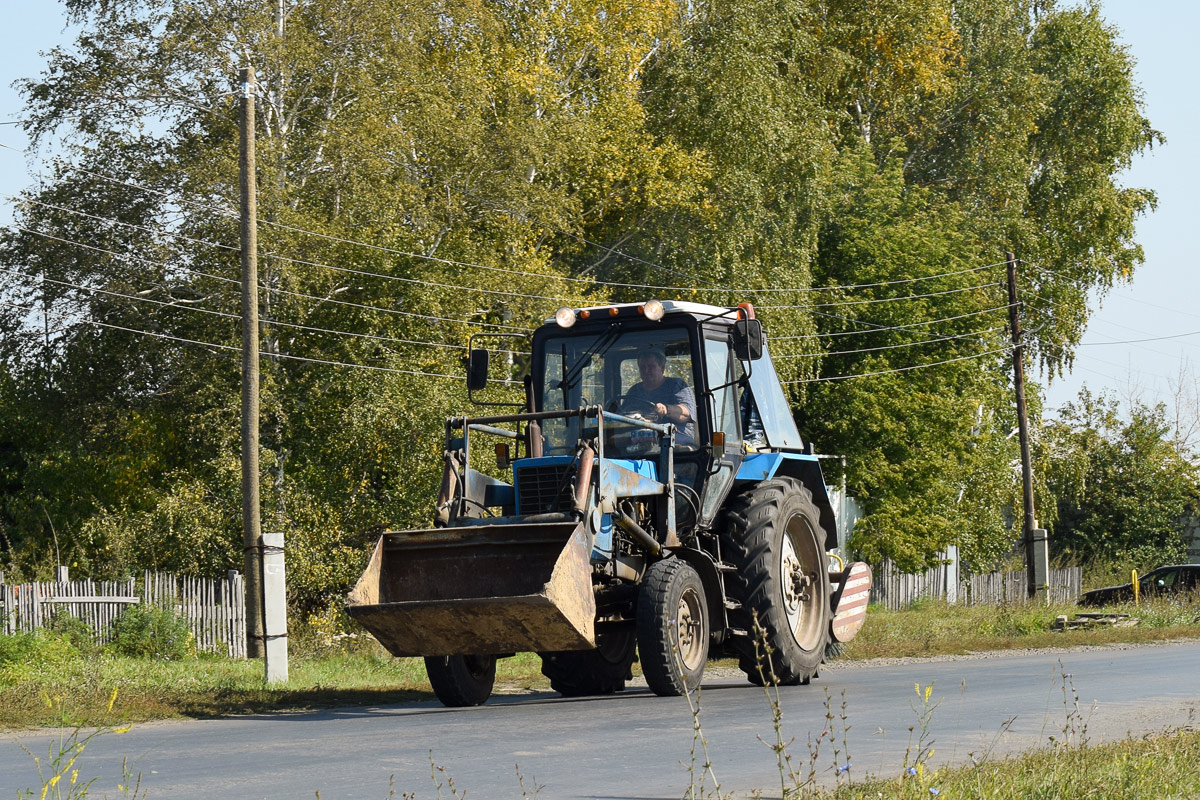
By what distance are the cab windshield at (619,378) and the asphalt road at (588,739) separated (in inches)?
90.0

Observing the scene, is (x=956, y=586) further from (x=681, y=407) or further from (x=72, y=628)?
(x=681, y=407)

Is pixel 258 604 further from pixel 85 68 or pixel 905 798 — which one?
pixel 905 798

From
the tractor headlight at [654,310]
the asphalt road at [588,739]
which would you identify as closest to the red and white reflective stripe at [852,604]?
the asphalt road at [588,739]

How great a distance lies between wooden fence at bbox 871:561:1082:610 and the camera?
116ft

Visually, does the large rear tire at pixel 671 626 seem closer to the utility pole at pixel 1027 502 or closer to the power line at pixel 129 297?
the power line at pixel 129 297

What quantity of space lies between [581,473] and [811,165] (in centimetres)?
2665

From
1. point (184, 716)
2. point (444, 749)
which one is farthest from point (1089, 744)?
point (184, 716)

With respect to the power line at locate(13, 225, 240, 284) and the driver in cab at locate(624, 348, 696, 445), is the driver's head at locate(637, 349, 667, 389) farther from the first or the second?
the power line at locate(13, 225, 240, 284)

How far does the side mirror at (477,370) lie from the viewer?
13.6 metres

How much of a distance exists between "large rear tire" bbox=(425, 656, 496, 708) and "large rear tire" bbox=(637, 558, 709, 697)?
1.46m

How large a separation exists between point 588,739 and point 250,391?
13.5 meters

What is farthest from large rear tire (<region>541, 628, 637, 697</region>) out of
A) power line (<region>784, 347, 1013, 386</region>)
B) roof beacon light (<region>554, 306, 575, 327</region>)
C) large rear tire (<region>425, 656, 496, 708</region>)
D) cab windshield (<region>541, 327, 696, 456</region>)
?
power line (<region>784, 347, 1013, 386</region>)

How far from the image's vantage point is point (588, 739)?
948 cm

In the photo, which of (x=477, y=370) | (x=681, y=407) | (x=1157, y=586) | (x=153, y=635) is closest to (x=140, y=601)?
(x=153, y=635)
